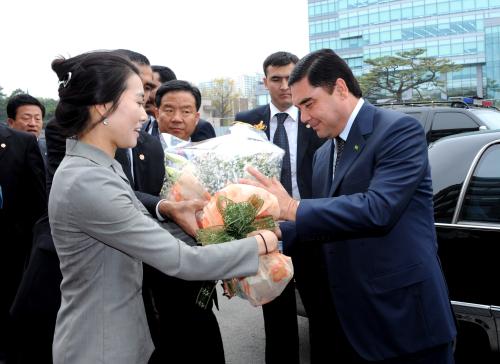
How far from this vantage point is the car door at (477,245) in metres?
2.85

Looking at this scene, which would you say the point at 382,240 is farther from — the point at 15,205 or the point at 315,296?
the point at 15,205

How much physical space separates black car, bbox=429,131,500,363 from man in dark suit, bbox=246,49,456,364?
89 cm

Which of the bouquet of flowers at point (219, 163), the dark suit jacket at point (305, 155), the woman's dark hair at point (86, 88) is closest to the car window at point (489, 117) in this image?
the dark suit jacket at point (305, 155)

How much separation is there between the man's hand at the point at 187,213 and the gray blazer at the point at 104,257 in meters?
0.36

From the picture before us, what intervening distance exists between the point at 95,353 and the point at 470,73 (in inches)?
2826

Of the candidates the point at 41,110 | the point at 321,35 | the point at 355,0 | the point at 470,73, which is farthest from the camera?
the point at 321,35

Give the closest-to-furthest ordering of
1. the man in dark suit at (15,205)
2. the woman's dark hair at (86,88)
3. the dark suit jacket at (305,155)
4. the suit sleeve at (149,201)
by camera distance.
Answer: the woman's dark hair at (86,88)
the suit sleeve at (149,201)
the dark suit jacket at (305,155)
the man in dark suit at (15,205)

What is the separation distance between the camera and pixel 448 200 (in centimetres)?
313

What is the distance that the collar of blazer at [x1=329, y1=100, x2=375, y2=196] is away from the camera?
2.11 metres

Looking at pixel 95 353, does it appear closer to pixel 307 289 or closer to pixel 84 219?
pixel 84 219

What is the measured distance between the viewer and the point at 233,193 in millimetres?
1875

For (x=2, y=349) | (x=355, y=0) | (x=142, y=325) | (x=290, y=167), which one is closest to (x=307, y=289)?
(x=290, y=167)

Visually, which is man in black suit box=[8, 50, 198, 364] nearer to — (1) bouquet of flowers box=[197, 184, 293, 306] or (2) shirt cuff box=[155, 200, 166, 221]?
(2) shirt cuff box=[155, 200, 166, 221]

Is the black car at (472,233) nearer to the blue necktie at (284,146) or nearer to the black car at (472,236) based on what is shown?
the black car at (472,236)
